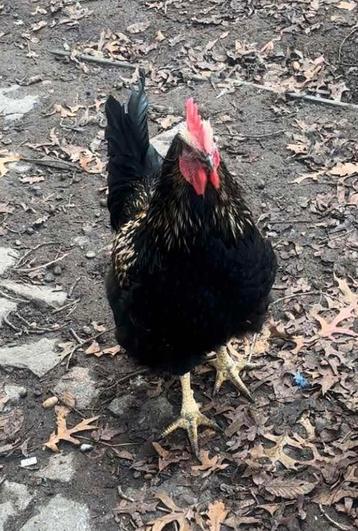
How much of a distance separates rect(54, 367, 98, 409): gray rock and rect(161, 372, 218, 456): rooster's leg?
0.63 metres

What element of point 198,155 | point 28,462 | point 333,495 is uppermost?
point 198,155

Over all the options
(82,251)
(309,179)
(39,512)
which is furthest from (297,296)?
(39,512)

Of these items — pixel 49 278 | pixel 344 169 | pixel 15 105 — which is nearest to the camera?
pixel 49 278

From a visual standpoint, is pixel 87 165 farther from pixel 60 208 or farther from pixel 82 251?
pixel 82 251

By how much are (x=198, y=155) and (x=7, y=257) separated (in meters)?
3.02

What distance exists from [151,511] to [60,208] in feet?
10.6

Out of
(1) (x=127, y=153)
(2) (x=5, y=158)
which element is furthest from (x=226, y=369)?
(2) (x=5, y=158)

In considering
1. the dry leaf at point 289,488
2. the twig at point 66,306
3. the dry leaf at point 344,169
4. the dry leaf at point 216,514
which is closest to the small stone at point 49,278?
the twig at point 66,306

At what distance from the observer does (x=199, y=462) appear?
4.46 metres

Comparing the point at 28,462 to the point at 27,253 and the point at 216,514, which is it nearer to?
the point at 216,514

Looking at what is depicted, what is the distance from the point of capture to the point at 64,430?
471 cm

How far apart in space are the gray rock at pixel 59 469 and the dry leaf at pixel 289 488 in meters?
1.23

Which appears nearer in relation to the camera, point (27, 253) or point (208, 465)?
point (208, 465)

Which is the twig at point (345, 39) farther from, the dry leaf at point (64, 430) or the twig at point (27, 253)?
the dry leaf at point (64, 430)
